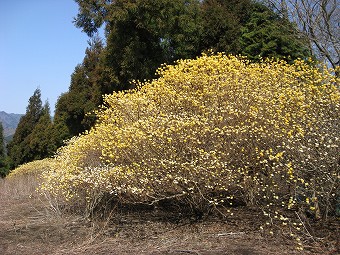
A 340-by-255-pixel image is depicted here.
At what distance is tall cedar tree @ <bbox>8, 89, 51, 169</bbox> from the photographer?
17641mm

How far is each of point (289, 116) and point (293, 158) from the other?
1.43 ft

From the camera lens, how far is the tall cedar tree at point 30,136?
1764cm

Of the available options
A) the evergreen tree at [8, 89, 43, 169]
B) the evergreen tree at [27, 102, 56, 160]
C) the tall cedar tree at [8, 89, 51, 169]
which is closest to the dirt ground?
the evergreen tree at [27, 102, 56, 160]

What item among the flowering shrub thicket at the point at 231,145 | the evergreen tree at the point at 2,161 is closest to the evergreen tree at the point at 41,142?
the evergreen tree at the point at 2,161

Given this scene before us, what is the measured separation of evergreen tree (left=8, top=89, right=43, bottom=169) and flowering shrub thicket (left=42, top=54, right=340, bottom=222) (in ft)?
49.4

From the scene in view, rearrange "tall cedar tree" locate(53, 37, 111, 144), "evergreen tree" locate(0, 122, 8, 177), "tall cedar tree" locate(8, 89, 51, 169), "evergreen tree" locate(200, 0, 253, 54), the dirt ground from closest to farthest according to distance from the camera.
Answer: the dirt ground → "evergreen tree" locate(200, 0, 253, 54) → "tall cedar tree" locate(53, 37, 111, 144) → "tall cedar tree" locate(8, 89, 51, 169) → "evergreen tree" locate(0, 122, 8, 177)

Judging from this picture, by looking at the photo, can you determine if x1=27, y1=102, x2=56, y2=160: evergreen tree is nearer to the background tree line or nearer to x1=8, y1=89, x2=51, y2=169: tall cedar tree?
x1=8, y1=89, x2=51, y2=169: tall cedar tree

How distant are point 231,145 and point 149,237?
→ 1.41m

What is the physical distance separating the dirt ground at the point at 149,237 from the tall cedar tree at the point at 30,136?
1290 centimetres

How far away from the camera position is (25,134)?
20.6 meters

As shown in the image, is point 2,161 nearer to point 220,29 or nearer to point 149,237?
point 220,29

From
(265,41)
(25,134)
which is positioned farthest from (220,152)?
(25,134)

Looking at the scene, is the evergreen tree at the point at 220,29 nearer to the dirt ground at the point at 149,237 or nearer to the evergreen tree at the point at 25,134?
the dirt ground at the point at 149,237

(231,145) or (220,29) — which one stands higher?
(220,29)
